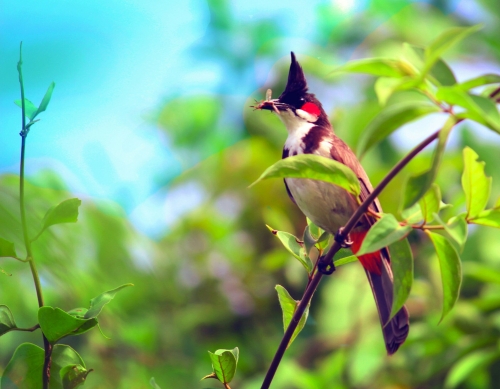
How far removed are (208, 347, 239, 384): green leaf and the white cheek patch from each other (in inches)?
32.9

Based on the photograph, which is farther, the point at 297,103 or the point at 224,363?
the point at 297,103

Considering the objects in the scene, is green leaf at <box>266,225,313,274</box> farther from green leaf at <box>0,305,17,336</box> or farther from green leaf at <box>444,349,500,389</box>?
green leaf at <box>444,349,500,389</box>

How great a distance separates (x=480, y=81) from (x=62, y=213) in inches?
14.5

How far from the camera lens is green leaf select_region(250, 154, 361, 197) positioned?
1.56ft

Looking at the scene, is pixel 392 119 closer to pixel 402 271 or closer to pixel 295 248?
pixel 402 271

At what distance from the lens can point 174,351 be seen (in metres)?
2.12

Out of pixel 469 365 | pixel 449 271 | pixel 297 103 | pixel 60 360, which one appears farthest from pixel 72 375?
pixel 469 365

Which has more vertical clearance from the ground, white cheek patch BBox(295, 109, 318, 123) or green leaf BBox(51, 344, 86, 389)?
white cheek patch BBox(295, 109, 318, 123)

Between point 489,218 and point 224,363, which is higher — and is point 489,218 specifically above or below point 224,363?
above

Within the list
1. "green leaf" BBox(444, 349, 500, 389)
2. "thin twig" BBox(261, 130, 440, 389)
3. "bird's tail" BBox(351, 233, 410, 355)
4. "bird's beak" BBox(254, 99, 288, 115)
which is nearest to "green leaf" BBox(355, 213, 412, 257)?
"thin twig" BBox(261, 130, 440, 389)

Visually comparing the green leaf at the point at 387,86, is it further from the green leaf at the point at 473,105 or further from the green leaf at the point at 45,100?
the green leaf at the point at 45,100

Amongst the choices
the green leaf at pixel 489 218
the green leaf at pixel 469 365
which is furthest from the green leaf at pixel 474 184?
the green leaf at pixel 469 365

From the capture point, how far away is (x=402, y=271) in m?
0.48

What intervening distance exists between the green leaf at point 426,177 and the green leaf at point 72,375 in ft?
1.09
